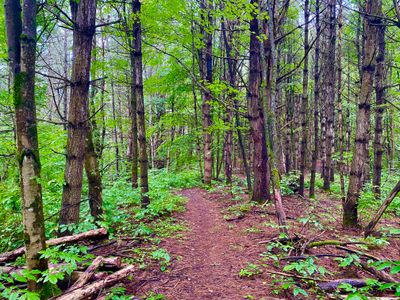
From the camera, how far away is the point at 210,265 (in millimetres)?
4488

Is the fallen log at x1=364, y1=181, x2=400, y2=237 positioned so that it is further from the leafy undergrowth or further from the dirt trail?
the leafy undergrowth

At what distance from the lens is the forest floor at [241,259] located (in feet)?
11.7

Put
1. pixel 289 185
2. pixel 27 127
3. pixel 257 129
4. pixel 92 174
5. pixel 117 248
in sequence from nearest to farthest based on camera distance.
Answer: pixel 27 127, pixel 117 248, pixel 92 174, pixel 257 129, pixel 289 185

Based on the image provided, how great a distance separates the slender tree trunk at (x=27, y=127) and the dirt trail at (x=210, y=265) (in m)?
1.62

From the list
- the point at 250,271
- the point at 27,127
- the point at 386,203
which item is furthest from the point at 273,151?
the point at 27,127

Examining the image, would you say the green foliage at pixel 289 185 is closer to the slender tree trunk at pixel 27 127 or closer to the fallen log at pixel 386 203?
the fallen log at pixel 386 203

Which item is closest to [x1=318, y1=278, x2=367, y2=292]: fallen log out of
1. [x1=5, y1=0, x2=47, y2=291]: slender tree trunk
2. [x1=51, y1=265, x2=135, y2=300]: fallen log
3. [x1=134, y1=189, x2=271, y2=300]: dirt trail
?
[x1=134, y1=189, x2=271, y2=300]: dirt trail

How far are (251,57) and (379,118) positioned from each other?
249 inches

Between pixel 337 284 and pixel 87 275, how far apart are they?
337 centimetres

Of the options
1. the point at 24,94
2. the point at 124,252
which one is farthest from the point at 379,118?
the point at 24,94

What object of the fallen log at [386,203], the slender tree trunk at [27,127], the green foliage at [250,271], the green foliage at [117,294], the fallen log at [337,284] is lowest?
the green foliage at [250,271]

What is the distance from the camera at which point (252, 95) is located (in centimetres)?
838

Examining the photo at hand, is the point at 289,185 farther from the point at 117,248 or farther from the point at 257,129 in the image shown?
the point at 117,248

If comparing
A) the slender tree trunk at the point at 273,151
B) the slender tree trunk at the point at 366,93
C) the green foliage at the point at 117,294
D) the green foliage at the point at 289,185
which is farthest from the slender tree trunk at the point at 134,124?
the slender tree trunk at the point at 366,93
